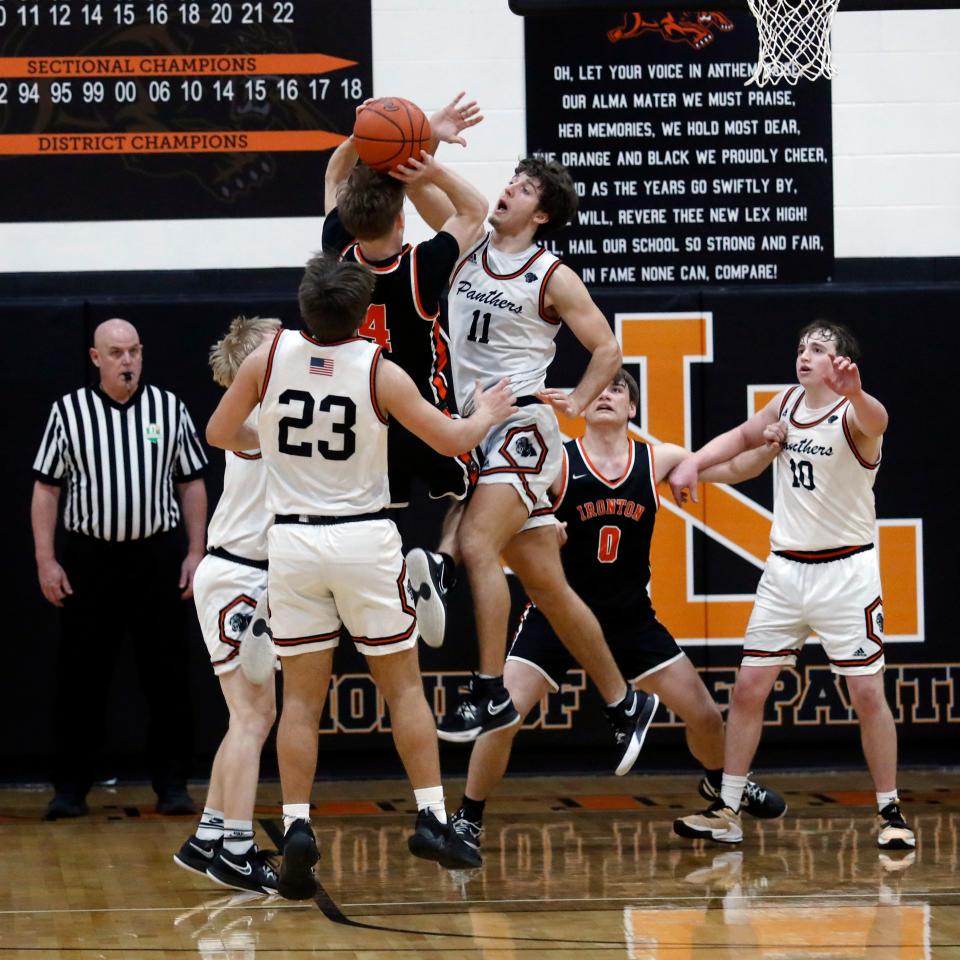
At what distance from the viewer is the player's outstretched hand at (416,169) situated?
5910 mm

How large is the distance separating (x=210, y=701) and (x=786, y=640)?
10.8ft

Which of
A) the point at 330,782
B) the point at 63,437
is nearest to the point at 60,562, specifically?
the point at 63,437

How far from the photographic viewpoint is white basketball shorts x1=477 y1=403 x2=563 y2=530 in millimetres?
6473

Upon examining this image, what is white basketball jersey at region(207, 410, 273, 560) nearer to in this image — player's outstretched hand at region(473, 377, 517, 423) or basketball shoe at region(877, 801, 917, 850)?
player's outstretched hand at region(473, 377, 517, 423)

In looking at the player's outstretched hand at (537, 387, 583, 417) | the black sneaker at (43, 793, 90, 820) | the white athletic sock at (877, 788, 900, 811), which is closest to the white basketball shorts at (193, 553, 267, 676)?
the player's outstretched hand at (537, 387, 583, 417)

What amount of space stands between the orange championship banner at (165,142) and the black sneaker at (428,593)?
12.2 feet

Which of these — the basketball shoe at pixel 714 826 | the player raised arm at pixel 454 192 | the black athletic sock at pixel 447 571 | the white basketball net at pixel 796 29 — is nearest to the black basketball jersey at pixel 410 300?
the player raised arm at pixel 454 192

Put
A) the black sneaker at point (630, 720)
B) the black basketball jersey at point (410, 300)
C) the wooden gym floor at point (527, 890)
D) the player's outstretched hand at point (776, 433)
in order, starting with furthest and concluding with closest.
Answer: the player's outstretched hand at point (776, 433) < the black sneaker at point (630, 720) < the black basketball jersey at point (410, 300) < the wooden gym floor at point (527, 890)

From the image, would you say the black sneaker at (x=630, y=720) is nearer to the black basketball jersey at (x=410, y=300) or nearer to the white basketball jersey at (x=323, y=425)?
the black basketball jersey at (x=410, y=300)

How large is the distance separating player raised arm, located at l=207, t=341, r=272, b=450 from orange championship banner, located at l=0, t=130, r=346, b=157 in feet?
11.8

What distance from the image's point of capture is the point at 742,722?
7.18m

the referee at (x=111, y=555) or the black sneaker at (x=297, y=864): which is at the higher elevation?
the referee at (x=111, y=555)

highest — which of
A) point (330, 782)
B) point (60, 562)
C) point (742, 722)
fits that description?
point (60, 562)

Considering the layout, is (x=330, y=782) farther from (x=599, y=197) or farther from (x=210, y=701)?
(x=599, y=197)
